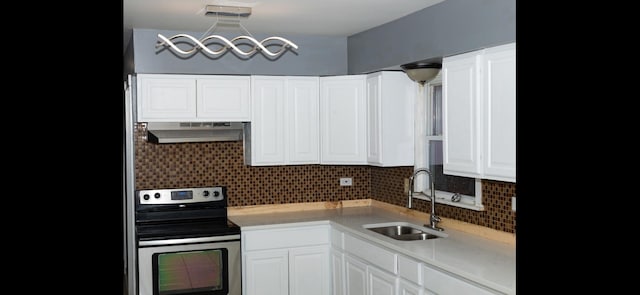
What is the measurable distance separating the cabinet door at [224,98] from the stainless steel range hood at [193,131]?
0.11 metres

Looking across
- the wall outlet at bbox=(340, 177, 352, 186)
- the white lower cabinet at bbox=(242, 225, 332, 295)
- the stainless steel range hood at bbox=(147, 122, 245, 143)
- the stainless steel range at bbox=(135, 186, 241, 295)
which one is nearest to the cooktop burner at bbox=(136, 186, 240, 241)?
the stainless steel range at bbox=(135, 186, 241, 295)

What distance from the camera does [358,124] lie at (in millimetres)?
4789

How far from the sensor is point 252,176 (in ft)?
16.8

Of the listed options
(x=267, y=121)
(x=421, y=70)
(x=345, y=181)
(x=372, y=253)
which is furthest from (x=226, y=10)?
(x=345, y=181)

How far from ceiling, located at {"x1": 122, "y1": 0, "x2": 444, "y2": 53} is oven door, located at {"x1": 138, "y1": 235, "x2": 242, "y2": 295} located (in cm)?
155

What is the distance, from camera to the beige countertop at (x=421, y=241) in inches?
119

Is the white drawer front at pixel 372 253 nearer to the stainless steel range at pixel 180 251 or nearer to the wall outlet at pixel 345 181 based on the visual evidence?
the stainless steel range at pixel 180 251
